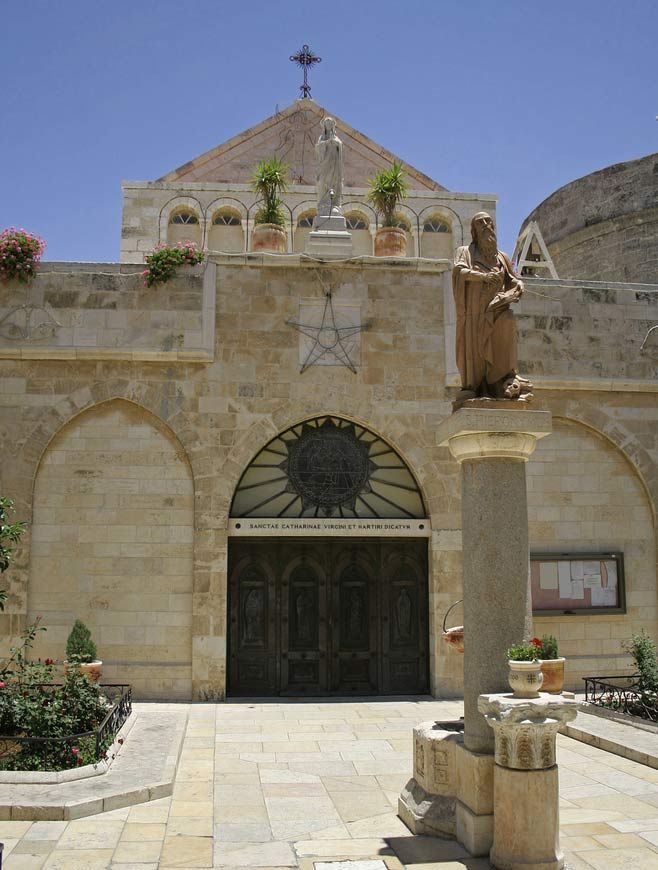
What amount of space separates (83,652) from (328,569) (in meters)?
4.31

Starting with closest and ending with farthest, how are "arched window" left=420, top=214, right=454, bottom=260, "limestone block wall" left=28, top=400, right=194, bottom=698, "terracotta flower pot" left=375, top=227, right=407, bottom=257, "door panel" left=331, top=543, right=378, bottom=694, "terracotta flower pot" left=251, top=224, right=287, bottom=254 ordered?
"limestone block wall" left=28, top=400, right=194, bottom=698 < "door panel" left=331, top=543, right=378, bottom=694 < "terracotta flower pot" left=251, top=224, right=287, bottom=254 < "terracotta flower pot" left=375, top=227, right=407, bottom=257 < "arched window" left=420, top=214, right=454, bottom=260

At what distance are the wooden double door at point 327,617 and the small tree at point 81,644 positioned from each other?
255 cm

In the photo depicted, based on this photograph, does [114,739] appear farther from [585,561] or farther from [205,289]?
[585,561]

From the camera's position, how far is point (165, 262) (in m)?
14.9

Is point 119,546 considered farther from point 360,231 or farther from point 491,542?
point 360,231

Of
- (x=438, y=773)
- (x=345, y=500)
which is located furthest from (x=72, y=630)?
(x=438, y=773)

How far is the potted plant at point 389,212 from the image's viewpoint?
16266 millimetres

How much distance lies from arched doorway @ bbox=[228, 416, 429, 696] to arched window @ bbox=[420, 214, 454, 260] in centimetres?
1078

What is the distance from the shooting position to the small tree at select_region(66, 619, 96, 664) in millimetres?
12625

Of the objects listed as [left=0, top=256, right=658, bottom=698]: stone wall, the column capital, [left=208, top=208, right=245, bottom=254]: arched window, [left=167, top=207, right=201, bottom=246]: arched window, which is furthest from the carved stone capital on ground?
[left=167, top=207, right=201, bottom=246]: arched window

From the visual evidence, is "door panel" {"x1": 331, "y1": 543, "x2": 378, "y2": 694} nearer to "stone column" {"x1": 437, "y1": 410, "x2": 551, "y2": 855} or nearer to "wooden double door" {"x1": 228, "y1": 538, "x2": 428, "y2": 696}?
"wooden double door" {"x1": 228, "y1": 538, "x2": 428, "y2": 696}

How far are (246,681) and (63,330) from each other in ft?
21.9

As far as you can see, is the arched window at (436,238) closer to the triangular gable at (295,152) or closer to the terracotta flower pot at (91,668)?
the triangular gable at (295,152)

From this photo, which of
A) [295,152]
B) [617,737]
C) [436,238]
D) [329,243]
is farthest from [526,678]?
[295,152]
